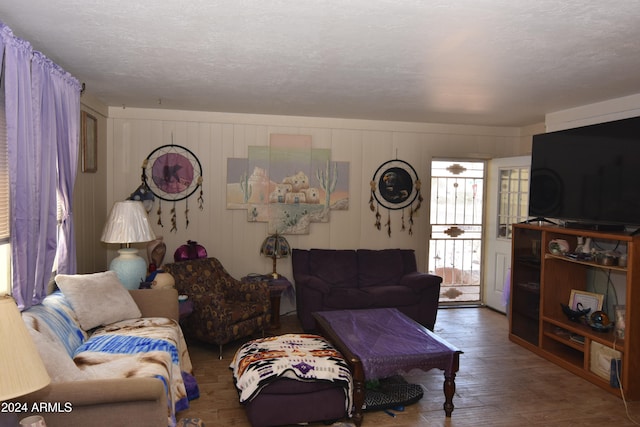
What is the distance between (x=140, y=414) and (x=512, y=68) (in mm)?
3109

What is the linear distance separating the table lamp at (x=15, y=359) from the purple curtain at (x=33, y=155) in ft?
4.23

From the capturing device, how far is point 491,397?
361cm

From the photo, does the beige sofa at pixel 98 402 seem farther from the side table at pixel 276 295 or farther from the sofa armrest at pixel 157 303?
the side table at pixel 276 295

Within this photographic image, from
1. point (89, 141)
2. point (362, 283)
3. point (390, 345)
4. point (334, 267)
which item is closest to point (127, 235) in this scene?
point (89, 141)

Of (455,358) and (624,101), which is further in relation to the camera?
(624,101)

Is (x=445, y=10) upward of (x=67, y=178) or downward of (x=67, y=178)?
upward

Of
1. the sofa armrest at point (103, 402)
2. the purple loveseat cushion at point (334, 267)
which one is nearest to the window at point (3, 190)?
the sofa armrest at point (103, 402)

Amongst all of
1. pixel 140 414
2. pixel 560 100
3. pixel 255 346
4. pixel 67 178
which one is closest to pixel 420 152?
pixel 560 100

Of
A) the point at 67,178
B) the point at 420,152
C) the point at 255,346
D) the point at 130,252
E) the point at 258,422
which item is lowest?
the point at 258,422

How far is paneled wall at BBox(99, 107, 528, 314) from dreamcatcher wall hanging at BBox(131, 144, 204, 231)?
0.20 feet

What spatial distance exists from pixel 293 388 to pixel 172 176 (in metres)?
3.28

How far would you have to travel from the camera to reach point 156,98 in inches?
189

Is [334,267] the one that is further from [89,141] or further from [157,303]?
[89,141]

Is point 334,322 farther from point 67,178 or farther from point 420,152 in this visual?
point 420,152
